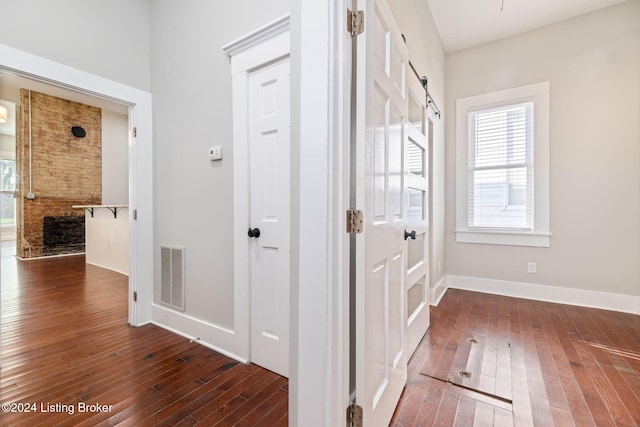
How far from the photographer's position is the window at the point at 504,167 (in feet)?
10.9

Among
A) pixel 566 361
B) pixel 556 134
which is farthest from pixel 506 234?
pixel 566 361

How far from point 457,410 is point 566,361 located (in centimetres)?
111

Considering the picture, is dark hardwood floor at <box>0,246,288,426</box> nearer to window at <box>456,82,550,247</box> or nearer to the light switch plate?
the light switch plate

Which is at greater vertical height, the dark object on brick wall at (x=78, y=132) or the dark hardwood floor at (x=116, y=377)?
the dark object on brick wall at (x=78, y=132)

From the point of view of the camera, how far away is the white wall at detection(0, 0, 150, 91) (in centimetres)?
194

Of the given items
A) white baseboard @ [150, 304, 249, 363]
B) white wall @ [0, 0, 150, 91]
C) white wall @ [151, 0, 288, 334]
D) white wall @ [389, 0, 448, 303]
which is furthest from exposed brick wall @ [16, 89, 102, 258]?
white wall @ [389, 0, 448, 303]

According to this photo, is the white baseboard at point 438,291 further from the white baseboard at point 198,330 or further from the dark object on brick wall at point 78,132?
the dark object on brick wall at point 78,132

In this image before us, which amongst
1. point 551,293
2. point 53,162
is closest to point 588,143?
point 551,293

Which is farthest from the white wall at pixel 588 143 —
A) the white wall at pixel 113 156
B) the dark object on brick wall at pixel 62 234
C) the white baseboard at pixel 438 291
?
the dark object on brick wall at pixel 62 234

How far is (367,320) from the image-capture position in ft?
3.63

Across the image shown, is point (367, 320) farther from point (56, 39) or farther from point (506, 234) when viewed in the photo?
point (506, 234)

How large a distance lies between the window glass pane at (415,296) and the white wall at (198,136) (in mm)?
1354

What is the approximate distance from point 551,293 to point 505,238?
77 cm

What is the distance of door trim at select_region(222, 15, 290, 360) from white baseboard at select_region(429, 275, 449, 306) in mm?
2125
